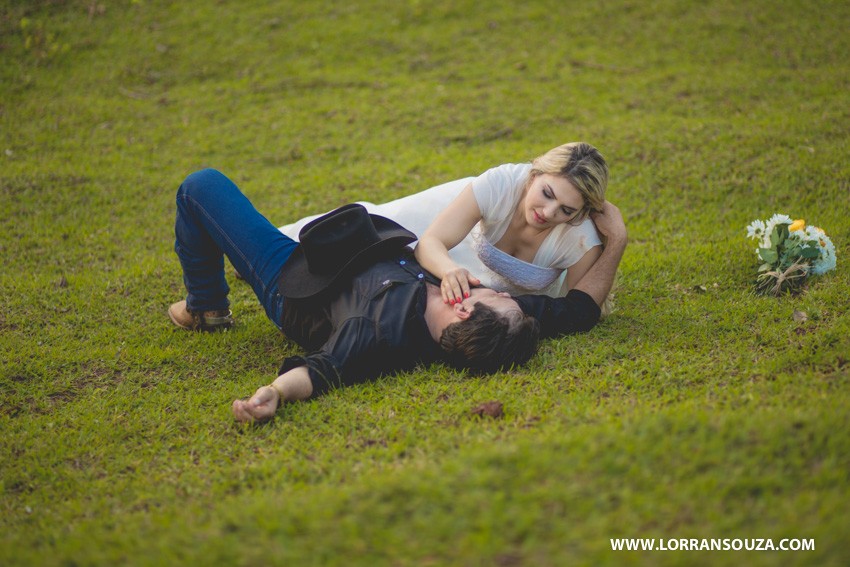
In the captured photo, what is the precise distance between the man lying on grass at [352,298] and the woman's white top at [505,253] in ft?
0.69

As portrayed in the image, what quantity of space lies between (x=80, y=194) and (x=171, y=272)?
2505 millimetres

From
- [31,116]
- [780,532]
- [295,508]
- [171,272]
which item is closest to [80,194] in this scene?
[171,272]

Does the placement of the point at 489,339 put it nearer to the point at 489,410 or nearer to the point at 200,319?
the point at 489,410

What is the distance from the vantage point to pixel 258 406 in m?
3.96

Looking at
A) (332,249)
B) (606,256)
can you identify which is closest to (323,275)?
(332,249)

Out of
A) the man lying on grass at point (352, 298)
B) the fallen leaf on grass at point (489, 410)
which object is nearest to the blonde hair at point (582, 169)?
the man lying on grass at point (352, 298)

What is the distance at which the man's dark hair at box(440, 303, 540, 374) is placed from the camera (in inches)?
164

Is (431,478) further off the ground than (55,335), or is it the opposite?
(431,478)

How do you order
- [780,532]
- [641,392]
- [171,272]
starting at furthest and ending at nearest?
[171,272] → [641,392] → [780,532]

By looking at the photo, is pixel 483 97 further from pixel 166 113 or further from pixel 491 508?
pixel 491 508

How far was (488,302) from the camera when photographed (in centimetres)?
426

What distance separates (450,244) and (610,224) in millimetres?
1182

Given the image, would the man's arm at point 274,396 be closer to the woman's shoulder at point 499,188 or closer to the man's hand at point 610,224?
the woman's shoulder at point 499,188

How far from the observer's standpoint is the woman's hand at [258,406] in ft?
13.0
